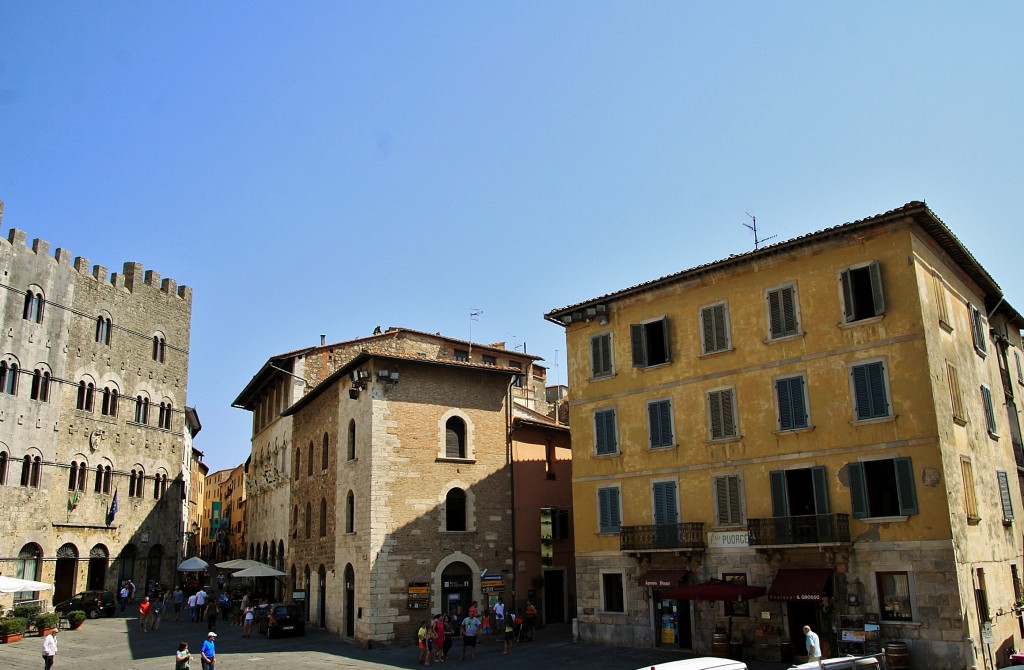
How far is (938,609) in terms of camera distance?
1894 cm

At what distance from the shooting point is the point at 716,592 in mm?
21453

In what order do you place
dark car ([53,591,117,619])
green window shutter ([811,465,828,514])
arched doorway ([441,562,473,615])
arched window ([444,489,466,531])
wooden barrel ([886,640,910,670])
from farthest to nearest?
dark car ([53,591,117,619]), arched window ([444,489,466,531]), arched doorway ([441,562,473,615]), green window shutter ([811,465,828,514]), wooden barrel ([886,640,910,670])

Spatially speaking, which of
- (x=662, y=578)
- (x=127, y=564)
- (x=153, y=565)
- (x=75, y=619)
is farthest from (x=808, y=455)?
(x=153, y=565)

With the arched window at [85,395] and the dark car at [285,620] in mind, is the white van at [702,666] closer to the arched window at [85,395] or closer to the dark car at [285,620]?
the dark car at [285,620]

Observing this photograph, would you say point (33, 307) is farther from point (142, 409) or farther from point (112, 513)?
point (112, 513)

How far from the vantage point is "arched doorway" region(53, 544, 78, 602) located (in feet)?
140

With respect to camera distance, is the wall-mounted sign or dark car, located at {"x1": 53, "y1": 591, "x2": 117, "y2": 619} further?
dark car, located at {"x1": 53, "y1": 591, "x2": 117, "y2": 619}

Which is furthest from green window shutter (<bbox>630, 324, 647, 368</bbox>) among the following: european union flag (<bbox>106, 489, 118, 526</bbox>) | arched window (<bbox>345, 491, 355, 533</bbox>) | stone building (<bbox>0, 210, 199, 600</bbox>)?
european union flag (<bbox>106, 489, 118, 526</bbox>)

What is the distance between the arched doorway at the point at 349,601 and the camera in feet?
98.8

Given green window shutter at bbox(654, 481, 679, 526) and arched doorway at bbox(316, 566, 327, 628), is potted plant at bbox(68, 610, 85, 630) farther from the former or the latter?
green window shutter at bbox(654, 481, 679, 526)

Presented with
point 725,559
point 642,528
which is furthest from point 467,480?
point 725,559

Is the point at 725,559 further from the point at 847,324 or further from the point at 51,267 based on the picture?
the point at 51,267

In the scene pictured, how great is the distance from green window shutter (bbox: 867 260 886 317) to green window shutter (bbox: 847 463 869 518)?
4.06m

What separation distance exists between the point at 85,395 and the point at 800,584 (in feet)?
130
